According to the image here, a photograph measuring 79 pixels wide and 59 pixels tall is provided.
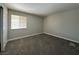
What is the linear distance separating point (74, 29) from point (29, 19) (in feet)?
10.7

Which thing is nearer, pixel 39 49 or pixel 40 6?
pixel 39 49

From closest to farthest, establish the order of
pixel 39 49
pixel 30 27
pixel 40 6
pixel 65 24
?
pixel 39 49 → pixel 40 6 → pixel 65 24 → pixel 30 27

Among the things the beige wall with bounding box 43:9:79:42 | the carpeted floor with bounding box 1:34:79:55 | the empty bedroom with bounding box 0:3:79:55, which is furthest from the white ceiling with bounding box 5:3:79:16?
the carpeted floor with bounding box 1:34:79:55

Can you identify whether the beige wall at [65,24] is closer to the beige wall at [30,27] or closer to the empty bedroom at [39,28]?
the empty bedroom at [39,28]

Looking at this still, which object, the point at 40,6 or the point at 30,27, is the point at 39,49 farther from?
the point at 30,27

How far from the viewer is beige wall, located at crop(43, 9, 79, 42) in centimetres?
471

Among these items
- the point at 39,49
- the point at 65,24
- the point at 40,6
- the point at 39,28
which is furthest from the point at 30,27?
the point at 39,49

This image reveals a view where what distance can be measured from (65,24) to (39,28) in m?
2.68

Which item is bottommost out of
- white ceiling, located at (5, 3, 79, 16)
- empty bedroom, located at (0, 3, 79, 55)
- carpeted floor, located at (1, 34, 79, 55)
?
carpeted floor, located at (1, 34, 79, 55)

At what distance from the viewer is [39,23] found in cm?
757

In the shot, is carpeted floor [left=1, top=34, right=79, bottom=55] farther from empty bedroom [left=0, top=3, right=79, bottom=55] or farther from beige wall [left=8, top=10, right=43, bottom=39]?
beige wall [left=8, top=10, right=43, bottom=39]

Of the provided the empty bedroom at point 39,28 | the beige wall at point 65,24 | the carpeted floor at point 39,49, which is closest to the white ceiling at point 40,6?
the empty bedroom at point 39,28

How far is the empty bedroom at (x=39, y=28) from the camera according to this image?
3.43m

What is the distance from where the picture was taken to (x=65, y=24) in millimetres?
5453
